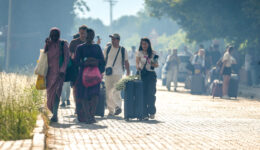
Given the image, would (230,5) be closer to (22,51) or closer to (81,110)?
(81,110)

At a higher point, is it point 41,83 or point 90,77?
point 90,77

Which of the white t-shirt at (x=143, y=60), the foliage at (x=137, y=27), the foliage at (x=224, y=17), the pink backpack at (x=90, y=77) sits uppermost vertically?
the foliage at (x=137, y=27)

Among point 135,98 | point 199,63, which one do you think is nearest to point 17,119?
point 135,98

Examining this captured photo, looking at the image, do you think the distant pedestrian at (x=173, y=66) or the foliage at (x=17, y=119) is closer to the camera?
the foliage at (x=17, y=119)

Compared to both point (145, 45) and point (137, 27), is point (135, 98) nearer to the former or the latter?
point (145, 45)

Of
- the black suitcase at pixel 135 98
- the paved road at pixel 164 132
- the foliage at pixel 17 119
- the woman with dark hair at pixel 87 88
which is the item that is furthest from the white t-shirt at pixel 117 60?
the foliage at pixel 17 119

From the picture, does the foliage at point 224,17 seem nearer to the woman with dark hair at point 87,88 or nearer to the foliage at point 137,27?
the woman with dark hair at point 87,88

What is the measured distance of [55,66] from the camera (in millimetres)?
10680

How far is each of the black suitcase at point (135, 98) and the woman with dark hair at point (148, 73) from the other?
257 mm

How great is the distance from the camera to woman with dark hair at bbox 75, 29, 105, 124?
11.0 meters

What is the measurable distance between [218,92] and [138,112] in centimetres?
953

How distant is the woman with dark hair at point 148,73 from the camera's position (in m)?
12.1

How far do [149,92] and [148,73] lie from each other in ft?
1.35

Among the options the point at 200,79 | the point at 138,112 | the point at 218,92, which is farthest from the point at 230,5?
the point at 138,112
